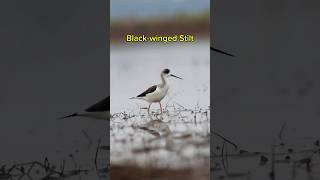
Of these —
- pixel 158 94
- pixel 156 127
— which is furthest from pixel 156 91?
pixel 156 127

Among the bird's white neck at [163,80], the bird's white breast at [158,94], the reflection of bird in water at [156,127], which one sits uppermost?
the bird's white neck at [163,80]

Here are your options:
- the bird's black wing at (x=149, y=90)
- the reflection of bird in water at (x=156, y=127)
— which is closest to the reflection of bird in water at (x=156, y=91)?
the bird's black wing at (x=149, y=90)
